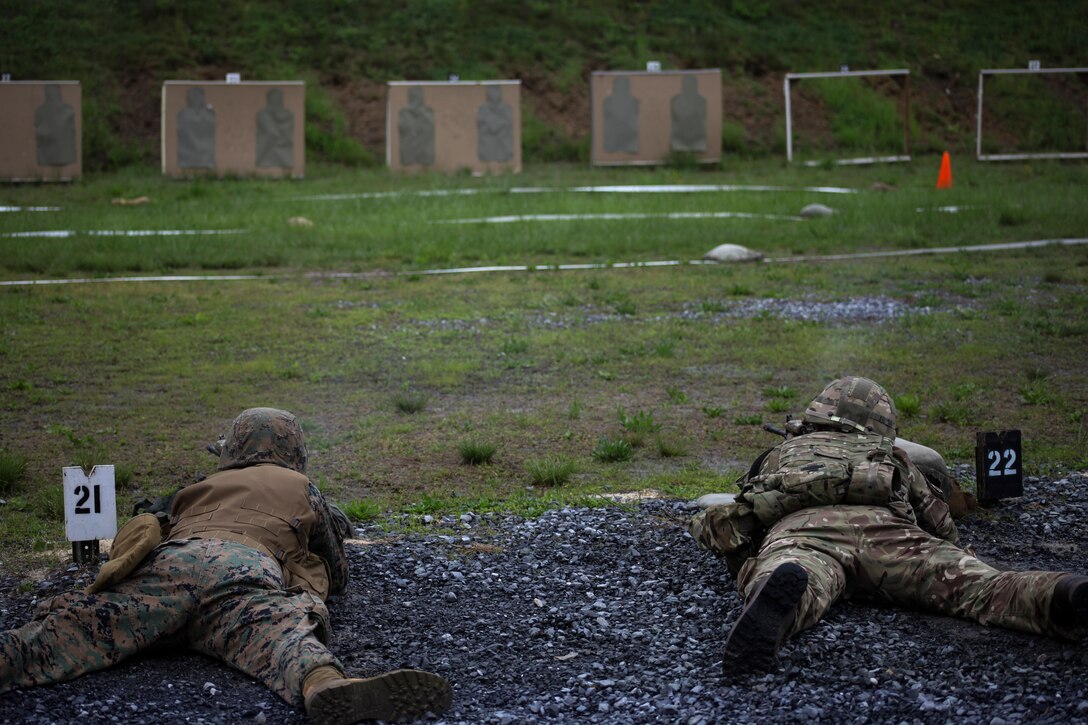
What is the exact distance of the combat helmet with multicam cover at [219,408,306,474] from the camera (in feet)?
19.1

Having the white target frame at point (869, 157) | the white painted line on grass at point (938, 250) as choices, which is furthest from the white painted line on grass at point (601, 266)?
the white target frame at point (869, 157)

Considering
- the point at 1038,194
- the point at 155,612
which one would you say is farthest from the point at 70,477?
the point at 1038,194

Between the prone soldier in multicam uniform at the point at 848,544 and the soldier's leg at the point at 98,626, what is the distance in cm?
229

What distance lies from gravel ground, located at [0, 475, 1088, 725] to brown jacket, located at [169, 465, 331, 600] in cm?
33

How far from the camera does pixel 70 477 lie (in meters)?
5.79

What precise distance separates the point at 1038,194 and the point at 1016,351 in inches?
391

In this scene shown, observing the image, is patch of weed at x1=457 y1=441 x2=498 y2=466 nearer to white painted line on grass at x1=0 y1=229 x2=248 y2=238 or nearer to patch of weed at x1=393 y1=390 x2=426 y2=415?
patch of weed at x1=393 y1=390 x2=426 y2=415

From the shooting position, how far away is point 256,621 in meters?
4.91

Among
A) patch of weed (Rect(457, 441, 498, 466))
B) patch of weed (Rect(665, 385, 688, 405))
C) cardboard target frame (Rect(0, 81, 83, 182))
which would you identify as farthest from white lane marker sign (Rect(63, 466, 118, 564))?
cardboard target frame (Rect(0, 81, 83, 182))

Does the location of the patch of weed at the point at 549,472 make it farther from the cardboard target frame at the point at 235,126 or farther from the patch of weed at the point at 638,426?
the cardboard target frame at the point at 235,126

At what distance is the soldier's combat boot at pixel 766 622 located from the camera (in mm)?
4801

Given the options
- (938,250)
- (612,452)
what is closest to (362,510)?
(612,452)

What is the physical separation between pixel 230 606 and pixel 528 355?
6418 millimetres

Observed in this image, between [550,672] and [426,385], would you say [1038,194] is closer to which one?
[426,385]
